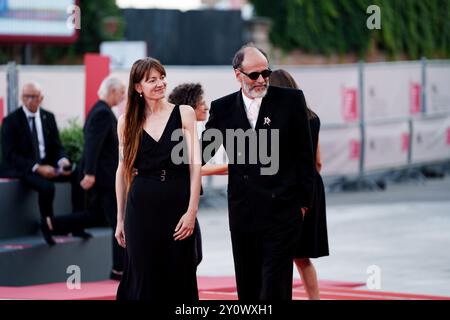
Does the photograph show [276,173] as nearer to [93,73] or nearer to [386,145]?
[93,73]

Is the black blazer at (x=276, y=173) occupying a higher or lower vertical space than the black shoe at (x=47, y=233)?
higher

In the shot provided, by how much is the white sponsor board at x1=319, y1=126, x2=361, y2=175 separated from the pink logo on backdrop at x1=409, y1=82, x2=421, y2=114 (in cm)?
196

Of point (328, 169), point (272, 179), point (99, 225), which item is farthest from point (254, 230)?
point (328, 169)

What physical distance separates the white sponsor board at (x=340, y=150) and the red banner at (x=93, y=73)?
749cm

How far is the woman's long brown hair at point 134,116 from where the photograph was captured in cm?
760

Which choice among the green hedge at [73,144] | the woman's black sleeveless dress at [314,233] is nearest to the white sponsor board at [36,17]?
the green hedge at [73,144]

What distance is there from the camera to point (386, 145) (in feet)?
73.8

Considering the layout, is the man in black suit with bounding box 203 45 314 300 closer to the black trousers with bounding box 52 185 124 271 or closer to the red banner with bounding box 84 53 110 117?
the black trousers with bounding box 52 185 124 271

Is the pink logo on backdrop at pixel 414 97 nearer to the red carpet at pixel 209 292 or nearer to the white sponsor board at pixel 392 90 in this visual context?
the white sponsor board at pixel 392 90

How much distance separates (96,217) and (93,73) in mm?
2576

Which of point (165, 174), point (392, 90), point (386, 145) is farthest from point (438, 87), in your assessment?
point (165, 174)

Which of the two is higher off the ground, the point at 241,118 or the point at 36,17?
the point at 36,17

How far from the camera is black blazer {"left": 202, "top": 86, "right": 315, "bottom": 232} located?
7469mm

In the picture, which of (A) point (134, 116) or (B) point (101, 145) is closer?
(A) point (134, 116)
